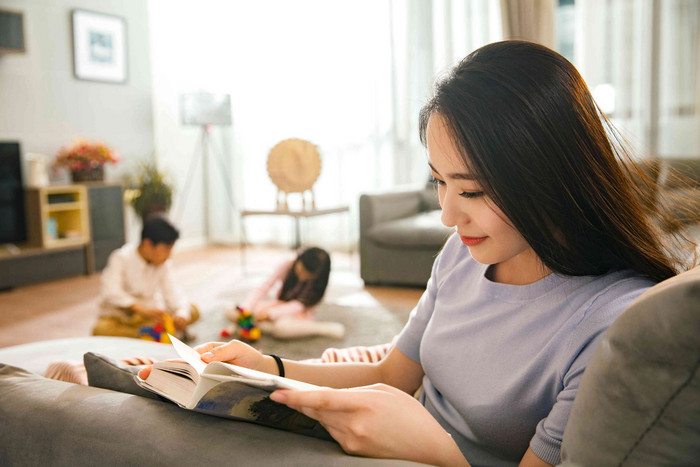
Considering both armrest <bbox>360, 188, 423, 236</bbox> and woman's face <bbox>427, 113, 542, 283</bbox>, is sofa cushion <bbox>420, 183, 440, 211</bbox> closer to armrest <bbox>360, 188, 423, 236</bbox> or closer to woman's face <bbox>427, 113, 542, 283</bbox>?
armrest <bbox>360, 188, 423, 236</bbox>

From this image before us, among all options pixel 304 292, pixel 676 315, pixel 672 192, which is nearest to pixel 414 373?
pixel 672 192

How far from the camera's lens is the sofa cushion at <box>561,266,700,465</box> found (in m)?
0.44

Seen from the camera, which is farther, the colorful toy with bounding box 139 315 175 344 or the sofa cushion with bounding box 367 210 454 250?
the sofa cushion with bounding box 367 210 454 250

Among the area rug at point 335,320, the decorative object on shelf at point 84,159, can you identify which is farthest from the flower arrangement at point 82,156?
the area rug at point 335,320

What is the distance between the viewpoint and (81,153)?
457cm

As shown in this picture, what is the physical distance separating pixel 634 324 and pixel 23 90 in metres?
4.93

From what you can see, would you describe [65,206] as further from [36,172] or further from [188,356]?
[188,356]

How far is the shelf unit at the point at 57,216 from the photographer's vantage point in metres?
4.28

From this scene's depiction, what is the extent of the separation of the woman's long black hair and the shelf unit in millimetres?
2195

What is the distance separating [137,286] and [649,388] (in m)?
2.68

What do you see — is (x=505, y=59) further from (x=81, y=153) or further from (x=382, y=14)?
(x=382, y=14)

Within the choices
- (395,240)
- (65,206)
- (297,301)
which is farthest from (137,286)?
(65,206)

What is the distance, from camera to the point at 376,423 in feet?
2.04

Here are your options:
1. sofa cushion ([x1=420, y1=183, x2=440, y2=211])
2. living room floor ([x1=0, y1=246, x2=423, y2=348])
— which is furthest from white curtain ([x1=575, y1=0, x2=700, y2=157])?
living room floor ([x1=0, y1=246, x2=423, y2=348])
